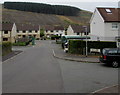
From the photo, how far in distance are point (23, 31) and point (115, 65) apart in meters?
72.9

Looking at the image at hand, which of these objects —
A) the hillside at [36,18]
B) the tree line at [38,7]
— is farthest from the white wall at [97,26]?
the tree line at [38,7]

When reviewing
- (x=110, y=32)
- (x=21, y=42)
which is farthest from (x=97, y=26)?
(x=21, y=42)

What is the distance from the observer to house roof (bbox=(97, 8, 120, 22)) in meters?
30.6

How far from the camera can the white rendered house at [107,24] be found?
100ft

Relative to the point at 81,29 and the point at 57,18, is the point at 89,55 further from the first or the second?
the point at 57,18

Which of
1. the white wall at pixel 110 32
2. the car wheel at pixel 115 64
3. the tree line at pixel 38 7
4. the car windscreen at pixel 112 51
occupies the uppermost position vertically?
the tree line at pixel 38 7

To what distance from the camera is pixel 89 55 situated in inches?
991

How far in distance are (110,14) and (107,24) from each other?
2195mm

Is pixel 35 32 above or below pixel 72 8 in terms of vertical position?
below

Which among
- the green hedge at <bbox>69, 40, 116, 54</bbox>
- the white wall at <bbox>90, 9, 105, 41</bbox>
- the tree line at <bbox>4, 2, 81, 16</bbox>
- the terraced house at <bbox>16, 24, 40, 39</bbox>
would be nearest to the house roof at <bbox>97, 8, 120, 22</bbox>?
the white wall at <bbox>90, 9, 105, 41</bbox>

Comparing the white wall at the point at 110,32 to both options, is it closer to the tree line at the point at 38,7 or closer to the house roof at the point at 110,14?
the house roof at the point at 110,14

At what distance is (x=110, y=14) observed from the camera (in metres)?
31.8

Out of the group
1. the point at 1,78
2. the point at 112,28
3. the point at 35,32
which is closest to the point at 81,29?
the point at 35,32

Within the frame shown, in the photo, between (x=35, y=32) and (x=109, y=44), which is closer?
(x=109, y=44)
